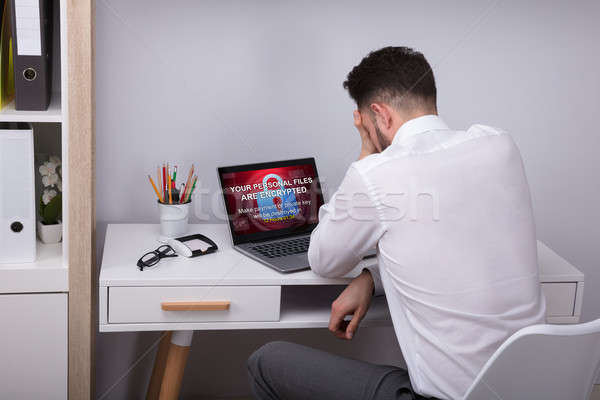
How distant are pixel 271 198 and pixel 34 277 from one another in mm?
653

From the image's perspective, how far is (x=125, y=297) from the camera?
64.4 inches

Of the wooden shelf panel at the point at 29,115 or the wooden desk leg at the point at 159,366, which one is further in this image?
the wooden desk leg at the point at 159,366

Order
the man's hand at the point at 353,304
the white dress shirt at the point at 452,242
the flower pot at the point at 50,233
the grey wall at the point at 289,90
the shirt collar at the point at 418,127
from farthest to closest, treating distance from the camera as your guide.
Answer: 1. the grey wall at the point at 289,90
2. the flower pot at the point at 50,233
3. the man's hand at the point at 353,304
4. the shirt collar at the point at 418,127
5. the white dress shirt at the point at 452,242

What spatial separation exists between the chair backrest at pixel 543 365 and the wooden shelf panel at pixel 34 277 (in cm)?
96

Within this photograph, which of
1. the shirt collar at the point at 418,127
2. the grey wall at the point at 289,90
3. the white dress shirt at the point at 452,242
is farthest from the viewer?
the grey wall at the point at 289,90

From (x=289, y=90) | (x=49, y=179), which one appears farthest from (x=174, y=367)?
(x=289, y=90)

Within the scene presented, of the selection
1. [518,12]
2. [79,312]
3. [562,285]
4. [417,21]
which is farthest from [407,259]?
[518,12]

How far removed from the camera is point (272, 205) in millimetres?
1958

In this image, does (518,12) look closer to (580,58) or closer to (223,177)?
(580,58)

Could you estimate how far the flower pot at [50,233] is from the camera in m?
1.81

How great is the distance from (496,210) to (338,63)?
33.2 inches

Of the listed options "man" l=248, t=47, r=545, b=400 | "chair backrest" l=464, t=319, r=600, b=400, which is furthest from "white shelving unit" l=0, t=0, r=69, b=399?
"chair backrest" l=464, t=319, r=600, b=400

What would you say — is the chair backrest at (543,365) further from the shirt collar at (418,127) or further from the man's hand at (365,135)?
the man's hand at (365,135)

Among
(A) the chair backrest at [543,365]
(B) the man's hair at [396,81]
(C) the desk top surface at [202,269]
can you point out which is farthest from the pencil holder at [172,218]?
(A) the chair backrest at [543,365]
